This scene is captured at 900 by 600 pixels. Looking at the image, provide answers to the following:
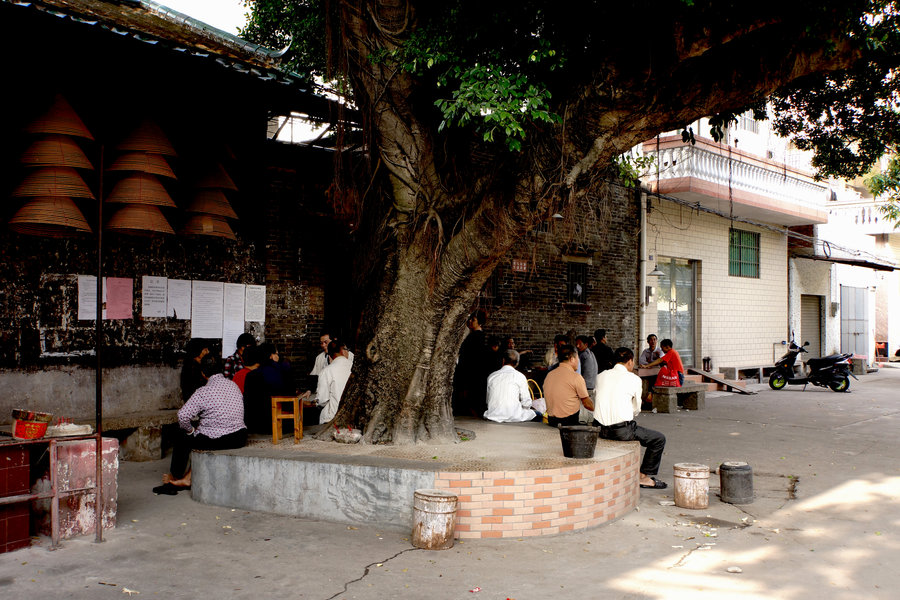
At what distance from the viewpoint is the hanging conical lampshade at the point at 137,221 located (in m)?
8.48

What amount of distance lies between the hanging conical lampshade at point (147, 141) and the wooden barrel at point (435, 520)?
5.51m

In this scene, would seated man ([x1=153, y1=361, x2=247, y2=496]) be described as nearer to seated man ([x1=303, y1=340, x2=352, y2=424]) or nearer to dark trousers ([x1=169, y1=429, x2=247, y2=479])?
dark trousers ([x1=169, y1=429, x2=247, y2=479])

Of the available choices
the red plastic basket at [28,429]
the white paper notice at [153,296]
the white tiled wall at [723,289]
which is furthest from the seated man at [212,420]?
the white tiled wall at [723,289]

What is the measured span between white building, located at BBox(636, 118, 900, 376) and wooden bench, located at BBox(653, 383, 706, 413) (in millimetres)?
2404

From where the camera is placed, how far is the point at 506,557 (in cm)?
554

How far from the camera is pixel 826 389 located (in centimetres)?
1891

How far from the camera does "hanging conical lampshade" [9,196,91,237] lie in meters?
7.77

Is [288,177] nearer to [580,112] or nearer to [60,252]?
[60,252]

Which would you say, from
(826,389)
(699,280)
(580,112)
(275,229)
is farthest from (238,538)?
(826,389)

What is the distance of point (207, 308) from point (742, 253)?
1570 cm

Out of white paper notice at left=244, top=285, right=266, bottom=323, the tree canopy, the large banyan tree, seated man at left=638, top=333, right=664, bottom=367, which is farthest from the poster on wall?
seated man at left=638, top=333, right=664, bottom=367

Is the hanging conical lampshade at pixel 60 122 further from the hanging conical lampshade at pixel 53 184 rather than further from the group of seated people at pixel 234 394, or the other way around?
the group of seated people at pixel 234 394

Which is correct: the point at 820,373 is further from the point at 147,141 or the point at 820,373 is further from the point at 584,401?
the point at 147,141

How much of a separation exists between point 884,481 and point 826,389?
11.7 m
